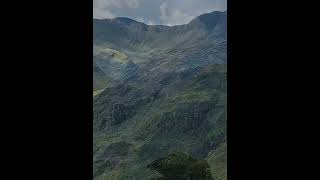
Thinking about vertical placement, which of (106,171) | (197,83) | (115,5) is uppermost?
(115,5)

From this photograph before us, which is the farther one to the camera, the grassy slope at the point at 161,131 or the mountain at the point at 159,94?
the mountain at the point at 159,94

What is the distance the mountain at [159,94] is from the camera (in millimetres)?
14352

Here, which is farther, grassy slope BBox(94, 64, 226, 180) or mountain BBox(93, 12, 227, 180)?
mountain BBox(93, 12, 227, 180)

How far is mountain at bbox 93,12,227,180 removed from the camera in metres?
14.4

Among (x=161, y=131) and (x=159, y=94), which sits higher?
(x=159, y=94)

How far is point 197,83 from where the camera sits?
1551 cm

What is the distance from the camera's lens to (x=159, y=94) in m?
15.9

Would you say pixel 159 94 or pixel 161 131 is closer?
pixel 161 131

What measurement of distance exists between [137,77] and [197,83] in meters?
2.54
